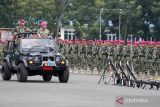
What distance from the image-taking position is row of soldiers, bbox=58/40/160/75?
121ft

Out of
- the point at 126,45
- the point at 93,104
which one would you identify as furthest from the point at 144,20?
the point at 93,104

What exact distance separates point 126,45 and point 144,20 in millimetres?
54840

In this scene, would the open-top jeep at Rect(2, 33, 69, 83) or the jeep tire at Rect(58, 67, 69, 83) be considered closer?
the open-top jeep at Rect(2, 33, 69, 83)

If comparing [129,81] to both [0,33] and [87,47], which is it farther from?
[0,33]

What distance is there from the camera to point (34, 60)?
30.9 metres

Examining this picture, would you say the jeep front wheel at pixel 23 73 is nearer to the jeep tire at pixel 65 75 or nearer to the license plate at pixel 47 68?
the license plate at pixel 47 68

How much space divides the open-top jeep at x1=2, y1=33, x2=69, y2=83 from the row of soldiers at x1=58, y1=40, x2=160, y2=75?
5.74 metres

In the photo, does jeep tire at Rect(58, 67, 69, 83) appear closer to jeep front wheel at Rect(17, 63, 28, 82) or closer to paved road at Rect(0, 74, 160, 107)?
jeep front wheel at Rect(17, 63, 28, 82)

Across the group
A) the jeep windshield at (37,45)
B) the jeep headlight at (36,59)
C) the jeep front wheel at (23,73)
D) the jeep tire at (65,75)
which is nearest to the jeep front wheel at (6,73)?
the jeep windshield at (37,45)

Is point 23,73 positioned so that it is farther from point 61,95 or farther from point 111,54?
point 111,54

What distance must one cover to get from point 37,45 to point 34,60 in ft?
4.94

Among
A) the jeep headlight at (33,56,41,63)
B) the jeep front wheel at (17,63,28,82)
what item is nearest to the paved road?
the jeep front wheel at (17,63,28,82)

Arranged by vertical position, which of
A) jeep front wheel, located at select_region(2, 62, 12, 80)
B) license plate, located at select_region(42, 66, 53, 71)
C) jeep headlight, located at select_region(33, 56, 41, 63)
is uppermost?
jeep headlight, located at select_region(33, 56, 41, 63)

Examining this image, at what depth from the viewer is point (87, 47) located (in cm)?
4284
